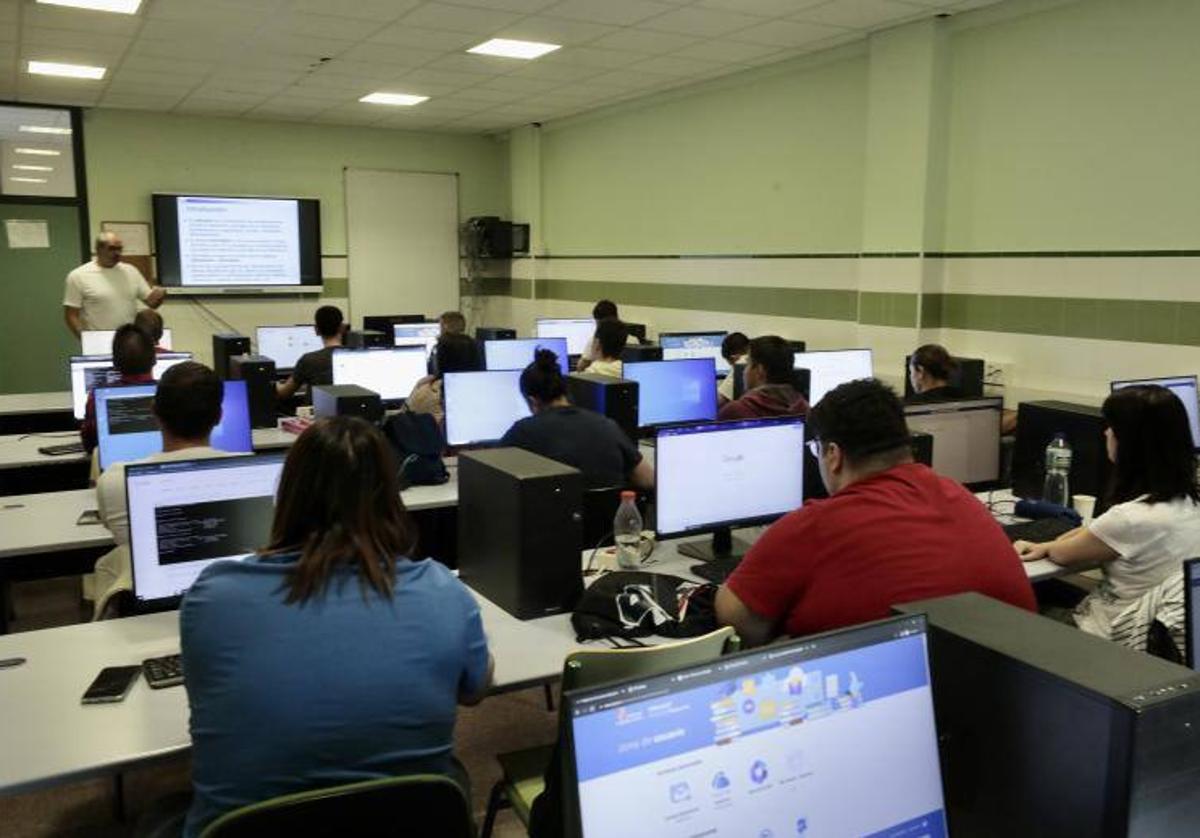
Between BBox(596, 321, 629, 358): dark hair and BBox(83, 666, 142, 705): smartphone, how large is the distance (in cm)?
396

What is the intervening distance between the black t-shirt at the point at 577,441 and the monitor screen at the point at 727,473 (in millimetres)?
559

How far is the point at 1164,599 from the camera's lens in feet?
7.86

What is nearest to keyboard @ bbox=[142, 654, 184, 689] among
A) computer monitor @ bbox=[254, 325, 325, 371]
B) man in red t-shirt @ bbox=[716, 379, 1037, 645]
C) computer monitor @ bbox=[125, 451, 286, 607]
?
computer monitor @ bbox=[125, 451, 286, 607]

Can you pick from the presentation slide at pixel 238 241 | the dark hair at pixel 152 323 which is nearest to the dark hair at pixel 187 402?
the dark hair at pixel 152 323

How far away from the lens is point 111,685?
2.05 metres

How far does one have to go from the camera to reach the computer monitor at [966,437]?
12.2ft

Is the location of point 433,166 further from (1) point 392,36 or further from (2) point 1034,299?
(2) point 1034,299

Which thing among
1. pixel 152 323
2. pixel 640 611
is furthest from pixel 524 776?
pixel 152 323

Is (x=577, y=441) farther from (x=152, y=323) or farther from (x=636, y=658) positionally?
(x=152, y=323)

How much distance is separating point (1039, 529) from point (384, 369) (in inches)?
150

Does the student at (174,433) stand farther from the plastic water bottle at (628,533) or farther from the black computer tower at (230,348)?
the black computer tower at (230,348)

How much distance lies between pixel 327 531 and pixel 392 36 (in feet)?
17.1

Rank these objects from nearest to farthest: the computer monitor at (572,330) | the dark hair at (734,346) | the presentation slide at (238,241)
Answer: the dark hair at (734,346)
the computer monitor at (572,330)
the presentation slide at (238,241)

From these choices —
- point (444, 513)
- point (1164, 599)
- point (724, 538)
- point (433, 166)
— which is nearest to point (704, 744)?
point (1164, 599)
